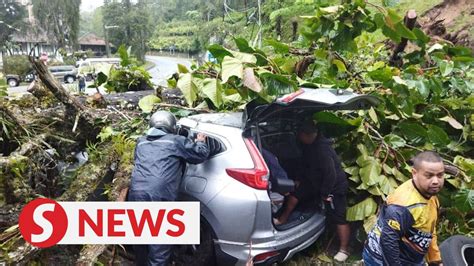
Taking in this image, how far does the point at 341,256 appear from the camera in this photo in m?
3.73

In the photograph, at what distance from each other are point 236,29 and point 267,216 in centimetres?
1686

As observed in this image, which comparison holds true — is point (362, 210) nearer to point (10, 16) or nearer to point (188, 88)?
point (188, 88)

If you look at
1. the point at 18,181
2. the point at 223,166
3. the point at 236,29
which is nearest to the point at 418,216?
the point at 223,166

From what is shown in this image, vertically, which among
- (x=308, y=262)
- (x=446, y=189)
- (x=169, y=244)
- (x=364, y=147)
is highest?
(x=364, y=147)

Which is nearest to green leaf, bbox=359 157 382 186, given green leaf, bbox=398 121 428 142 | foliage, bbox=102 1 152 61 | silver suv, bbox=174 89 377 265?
green leaf, bbox=398 121 428 142

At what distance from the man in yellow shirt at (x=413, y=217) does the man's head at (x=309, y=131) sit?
1.38 metres

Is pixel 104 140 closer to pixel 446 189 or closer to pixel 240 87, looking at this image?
pixel 240 87

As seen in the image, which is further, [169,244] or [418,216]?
[169,244]

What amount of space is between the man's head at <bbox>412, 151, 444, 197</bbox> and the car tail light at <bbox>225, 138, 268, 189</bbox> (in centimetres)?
114

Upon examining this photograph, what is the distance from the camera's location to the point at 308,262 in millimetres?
3729

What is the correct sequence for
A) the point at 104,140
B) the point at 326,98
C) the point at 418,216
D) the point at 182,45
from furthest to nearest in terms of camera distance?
the point at 182,45 → the point at 104,140 → the point at 326,98 → the point at 418,216

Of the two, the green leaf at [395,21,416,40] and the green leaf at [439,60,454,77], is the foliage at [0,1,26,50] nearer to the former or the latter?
the green leaf at [395,21,416,40]

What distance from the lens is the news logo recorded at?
305 centimetres

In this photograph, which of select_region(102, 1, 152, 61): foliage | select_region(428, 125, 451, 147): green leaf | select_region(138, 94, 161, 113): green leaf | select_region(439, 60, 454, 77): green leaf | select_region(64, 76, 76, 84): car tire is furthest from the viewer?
select_region(102, 1, 152, 61): foliage
